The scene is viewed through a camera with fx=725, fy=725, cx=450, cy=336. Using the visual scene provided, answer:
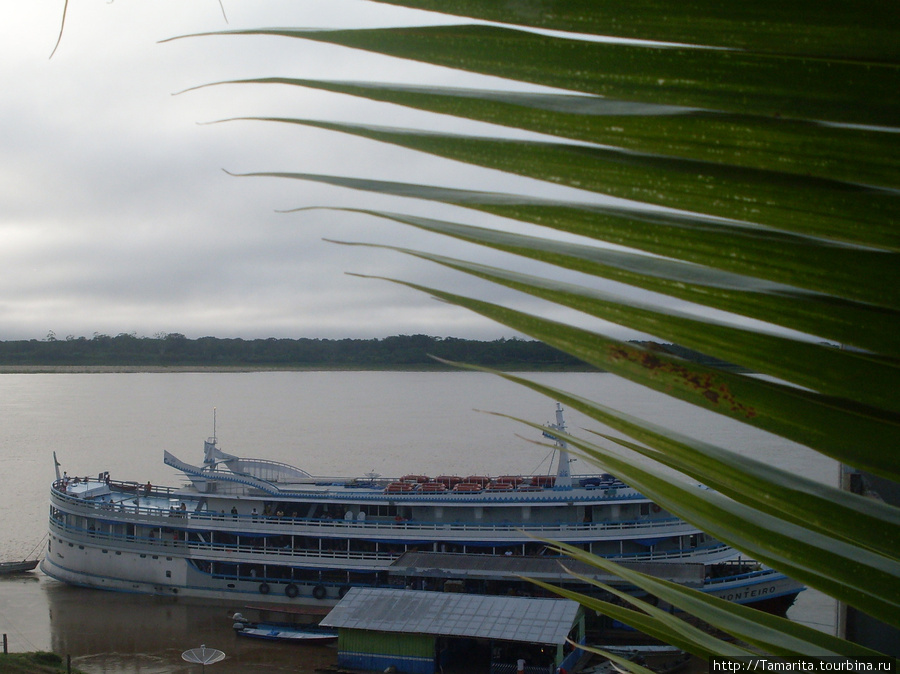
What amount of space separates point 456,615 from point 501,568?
8.47 feet

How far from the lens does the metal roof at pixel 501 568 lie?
21.6m

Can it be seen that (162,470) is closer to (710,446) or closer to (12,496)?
(12,496)

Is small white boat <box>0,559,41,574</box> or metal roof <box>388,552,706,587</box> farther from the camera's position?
small white boat <box>0,559,41,574</box>

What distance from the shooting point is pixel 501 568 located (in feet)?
73.4

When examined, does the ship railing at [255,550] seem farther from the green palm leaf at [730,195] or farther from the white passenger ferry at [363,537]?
the green palm leaf at [730,195]

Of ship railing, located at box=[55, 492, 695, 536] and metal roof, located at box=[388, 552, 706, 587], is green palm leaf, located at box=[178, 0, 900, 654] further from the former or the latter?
ship railing, located at box=[55, 492, 695, 536]

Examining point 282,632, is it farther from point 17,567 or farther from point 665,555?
point 17,567

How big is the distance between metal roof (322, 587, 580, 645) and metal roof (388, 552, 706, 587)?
2.94 ft

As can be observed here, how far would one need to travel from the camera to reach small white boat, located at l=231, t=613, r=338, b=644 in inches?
918

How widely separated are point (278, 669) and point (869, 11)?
80.1ft

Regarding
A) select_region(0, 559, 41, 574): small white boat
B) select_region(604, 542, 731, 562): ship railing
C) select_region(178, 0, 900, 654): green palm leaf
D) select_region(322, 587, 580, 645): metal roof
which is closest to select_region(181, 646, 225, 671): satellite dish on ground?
select_region(322, 587, 580, 645): metal roof

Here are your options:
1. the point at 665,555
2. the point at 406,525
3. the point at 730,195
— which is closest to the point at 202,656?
the point at 406,525

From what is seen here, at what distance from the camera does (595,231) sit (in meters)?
0.56

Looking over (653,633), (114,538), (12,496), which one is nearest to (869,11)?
(653,633)
